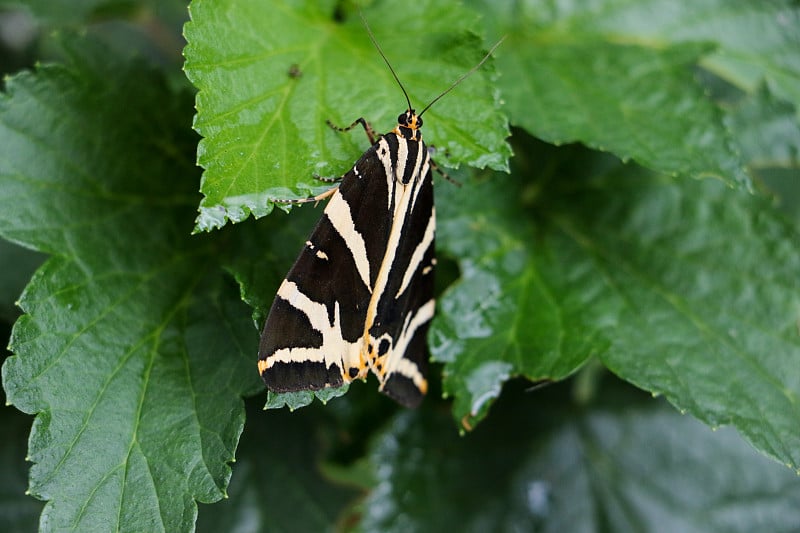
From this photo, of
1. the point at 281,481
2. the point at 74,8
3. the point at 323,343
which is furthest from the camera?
the point at 74,8

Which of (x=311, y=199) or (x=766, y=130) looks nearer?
(x=311, y=199)

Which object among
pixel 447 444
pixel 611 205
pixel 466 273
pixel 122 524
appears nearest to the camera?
pixel 122 524

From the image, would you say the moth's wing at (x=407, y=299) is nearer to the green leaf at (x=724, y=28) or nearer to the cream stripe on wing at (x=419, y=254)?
the cream stripe on wing at (x=419, y=254)

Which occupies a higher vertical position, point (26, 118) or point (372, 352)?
point (26, 118)

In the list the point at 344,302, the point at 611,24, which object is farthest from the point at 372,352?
the point at 611,24

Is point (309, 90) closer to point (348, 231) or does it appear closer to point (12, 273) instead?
point (348, 231)

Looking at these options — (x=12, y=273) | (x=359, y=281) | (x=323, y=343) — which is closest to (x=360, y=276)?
(x=359, y=281)

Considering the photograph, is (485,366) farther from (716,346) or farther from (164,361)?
(164,361)
